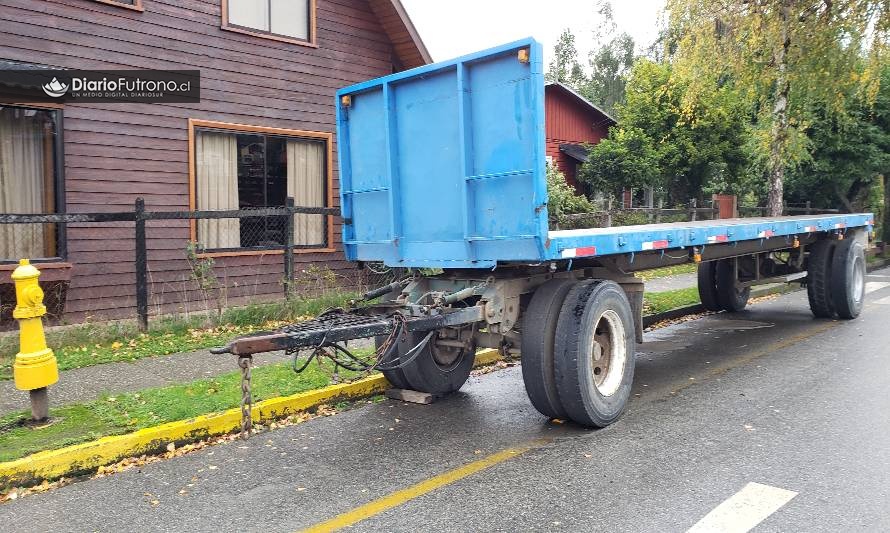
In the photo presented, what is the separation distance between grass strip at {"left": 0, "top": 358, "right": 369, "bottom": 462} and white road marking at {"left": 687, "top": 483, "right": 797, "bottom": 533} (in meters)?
3.66

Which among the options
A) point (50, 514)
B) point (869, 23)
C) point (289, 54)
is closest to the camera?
point (50, 514)

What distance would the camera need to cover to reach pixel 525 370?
5.17 m

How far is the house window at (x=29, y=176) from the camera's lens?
877cm

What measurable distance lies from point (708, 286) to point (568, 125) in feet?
58.6

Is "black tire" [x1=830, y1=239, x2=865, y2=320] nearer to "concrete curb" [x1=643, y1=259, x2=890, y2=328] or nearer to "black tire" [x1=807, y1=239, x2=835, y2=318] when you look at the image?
"black tire" [x1=807, y1=239, x2=835, y2=318]

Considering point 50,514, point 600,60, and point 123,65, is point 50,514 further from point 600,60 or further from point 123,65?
point 600,60

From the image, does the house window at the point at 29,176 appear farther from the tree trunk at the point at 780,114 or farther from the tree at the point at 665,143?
the tree at the point at 665,143

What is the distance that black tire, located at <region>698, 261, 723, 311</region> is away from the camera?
10750mm

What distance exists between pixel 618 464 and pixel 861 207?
23.6m

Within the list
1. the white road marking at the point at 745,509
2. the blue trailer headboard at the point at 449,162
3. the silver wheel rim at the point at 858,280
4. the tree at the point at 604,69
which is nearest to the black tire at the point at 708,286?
the silver wheel rim at the point at 858,280

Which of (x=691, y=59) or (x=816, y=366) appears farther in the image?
(x=691, y=59)

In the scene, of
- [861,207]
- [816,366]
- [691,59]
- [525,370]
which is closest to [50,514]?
[525,370]

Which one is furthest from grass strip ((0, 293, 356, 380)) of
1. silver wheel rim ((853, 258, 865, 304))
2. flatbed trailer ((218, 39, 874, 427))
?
silver wheel rim ((853, 258, 865, 304))
